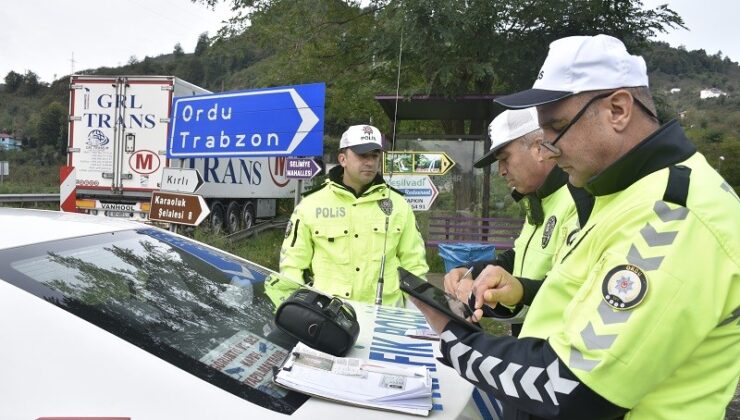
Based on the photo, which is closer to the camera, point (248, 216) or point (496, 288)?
point (496, 288)

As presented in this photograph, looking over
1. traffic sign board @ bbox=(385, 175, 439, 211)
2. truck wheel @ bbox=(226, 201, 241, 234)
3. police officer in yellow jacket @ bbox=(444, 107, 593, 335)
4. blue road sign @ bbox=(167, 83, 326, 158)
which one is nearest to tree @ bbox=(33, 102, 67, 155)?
truck wheel @ bbox=(226, 201, 241, 234)

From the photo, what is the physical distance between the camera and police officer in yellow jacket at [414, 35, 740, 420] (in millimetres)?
967

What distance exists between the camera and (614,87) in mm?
1166

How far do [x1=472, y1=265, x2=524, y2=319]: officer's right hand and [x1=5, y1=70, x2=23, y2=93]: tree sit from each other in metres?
78.5

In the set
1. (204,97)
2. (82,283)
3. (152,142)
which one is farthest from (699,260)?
(152,142)

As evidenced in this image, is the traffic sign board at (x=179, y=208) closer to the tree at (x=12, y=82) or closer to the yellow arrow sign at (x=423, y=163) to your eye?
the yellow arrow sign at (x=423, y=163)

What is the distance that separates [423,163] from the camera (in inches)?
331

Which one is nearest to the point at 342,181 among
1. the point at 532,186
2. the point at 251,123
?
the point at 532,186

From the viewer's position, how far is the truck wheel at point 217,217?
12358 millimetres

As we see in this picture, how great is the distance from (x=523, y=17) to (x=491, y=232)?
3.41 meters

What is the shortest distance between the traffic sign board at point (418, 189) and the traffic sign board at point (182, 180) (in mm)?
3230

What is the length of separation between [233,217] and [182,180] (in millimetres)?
8528

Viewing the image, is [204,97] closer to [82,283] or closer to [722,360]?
[82,283]

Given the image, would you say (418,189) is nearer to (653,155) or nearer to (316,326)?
(316,326)
